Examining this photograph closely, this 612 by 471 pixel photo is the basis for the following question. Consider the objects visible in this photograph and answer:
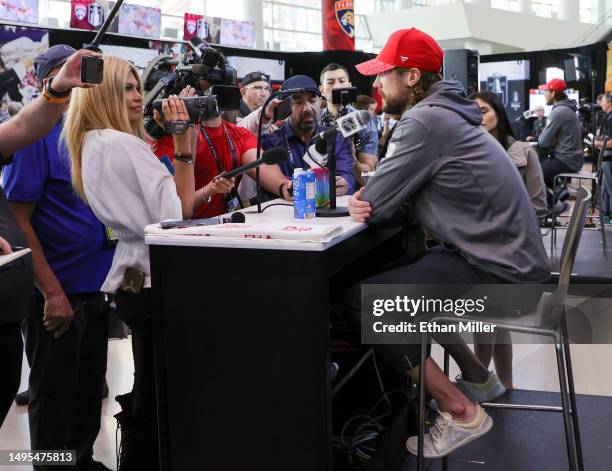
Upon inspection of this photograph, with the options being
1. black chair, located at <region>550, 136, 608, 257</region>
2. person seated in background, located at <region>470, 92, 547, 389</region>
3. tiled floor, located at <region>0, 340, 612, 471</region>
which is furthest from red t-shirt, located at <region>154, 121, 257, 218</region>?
black chair, located at <region>550, 136, 608, 257</region>

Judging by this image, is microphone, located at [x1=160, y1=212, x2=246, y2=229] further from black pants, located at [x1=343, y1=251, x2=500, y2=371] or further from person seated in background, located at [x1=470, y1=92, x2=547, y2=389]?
person seated in background, located at [x1=470, y1=92, x2=547, y2=389]

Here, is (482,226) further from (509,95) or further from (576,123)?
(509,95)

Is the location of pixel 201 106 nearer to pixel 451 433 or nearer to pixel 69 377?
pixel 69 377

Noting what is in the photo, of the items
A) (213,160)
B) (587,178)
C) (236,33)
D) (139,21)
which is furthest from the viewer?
(236,33)

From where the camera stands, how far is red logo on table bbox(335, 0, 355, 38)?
12031 millimetres

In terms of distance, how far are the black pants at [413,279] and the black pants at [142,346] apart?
0.59 metres

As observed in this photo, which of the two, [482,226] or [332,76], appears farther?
[332,76]

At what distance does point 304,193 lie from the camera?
6.97 feet

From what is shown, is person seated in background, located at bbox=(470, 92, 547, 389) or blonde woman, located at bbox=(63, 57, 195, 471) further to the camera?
person seated in background, located at bbox=(470, 92, 547, 389)

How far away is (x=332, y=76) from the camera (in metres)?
5.07

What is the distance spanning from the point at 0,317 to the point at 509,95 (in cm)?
1320

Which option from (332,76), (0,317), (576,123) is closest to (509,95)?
(576,123)

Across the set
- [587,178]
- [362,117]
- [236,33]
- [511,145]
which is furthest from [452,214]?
[236,33]

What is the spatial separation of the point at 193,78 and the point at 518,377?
79.7 inches
